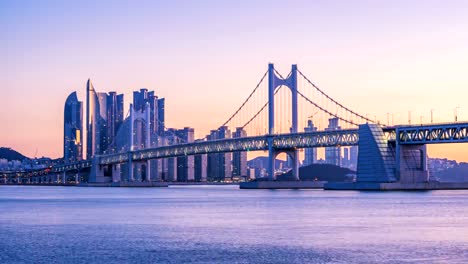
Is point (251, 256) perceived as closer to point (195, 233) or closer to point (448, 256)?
point (448, 256)

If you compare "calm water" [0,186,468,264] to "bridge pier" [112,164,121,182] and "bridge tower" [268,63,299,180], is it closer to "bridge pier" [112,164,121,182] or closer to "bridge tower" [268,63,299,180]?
"bridge tower" [268,63,299,180]

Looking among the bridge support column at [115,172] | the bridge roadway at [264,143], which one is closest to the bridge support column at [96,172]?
the bridge support column at [115,172]

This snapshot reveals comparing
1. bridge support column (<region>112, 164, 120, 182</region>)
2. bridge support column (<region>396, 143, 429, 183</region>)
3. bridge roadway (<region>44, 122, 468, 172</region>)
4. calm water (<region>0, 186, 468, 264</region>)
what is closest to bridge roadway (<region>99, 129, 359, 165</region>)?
bridge roadway (<region>44, 122, 468, 172</region>)

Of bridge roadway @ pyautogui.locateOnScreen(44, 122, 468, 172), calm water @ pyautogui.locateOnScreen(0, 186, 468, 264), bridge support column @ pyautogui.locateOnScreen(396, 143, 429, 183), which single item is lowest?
calm water @ pyautogui.locateOnScreen(0, 186, 468, 264)

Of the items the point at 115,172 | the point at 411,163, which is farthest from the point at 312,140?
the point at 115,172

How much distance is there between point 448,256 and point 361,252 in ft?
7.41

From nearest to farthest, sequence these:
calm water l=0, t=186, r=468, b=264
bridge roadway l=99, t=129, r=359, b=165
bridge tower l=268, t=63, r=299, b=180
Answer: calm water l=0, t=186, r=468, b=264, bridge roadway l=99, t=129, r=359, b=165, bridge tower l=268, t=63, r=299, b=180

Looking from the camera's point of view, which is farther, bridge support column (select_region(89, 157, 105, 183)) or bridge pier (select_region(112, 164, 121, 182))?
bridge pier (select_region(112, 164, 121, 182))

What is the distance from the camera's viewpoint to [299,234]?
2934 cm

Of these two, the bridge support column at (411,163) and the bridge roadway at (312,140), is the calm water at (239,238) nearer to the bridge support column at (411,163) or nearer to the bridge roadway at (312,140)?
the bridge roadway at (312,140)

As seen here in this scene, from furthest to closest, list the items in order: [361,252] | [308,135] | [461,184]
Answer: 1. [461,184]
2. [308,135]
3. [361,252]

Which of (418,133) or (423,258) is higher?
(418,133)

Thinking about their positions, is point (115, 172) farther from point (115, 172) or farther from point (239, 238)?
point (239, 238)

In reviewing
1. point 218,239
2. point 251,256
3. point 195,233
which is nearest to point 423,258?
point 251,256
